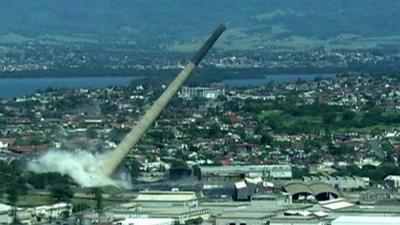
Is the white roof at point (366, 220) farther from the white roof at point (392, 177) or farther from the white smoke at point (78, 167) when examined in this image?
the white roof at point (392, 177)

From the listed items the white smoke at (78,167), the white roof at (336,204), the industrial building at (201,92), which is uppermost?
the industrial building at (201,92)

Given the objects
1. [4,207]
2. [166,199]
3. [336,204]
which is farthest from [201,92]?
[4,207]

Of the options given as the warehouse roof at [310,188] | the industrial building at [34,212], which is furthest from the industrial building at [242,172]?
the industrial building at [34,212]

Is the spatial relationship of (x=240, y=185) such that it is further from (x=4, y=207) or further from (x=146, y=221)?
(x=146, y=221)

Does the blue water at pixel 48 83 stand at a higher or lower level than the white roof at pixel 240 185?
higher

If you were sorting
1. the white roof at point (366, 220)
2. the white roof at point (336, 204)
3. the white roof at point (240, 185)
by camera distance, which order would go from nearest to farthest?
the white roof at point (366, 220) < the white roof at point (336, 204) < the white roof at point (240, 185)

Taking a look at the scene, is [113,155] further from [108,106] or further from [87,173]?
[108,106]
